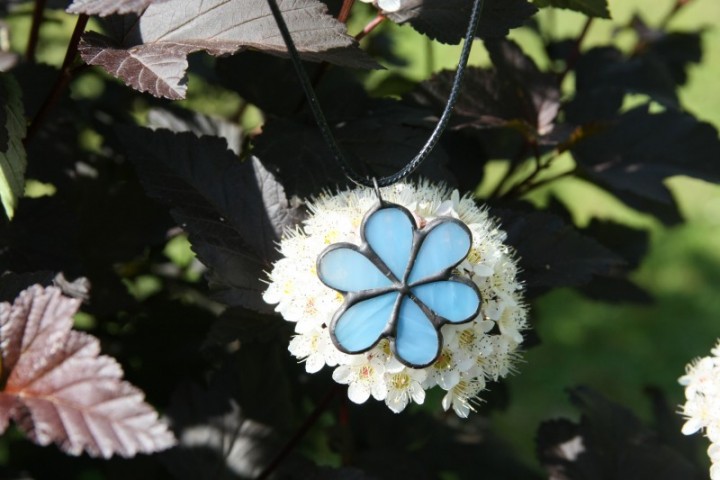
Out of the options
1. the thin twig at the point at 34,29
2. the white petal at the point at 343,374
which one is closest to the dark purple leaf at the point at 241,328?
the white petal at the point at 343,374

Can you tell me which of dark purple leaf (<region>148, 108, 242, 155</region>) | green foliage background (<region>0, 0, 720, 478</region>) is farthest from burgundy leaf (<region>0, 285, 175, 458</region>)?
green foliage background (<region>0, 0, 720, 478</region>)

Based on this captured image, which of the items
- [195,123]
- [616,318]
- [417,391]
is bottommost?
[616,318]

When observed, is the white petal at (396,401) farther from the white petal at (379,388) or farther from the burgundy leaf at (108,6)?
the burgundy leaf at (108,6)

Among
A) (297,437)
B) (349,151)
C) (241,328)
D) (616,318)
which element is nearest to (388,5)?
(349,151)

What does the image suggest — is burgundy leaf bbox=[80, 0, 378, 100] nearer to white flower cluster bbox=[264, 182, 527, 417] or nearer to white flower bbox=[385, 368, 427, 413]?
white flower cluster bbox=[264, 182, 527, 417]

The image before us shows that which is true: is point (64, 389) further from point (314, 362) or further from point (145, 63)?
point (145, 63)

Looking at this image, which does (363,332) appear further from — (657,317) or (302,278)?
(657,317)

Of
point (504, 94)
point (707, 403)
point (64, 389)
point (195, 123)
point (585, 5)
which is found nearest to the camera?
point (64, 389)
